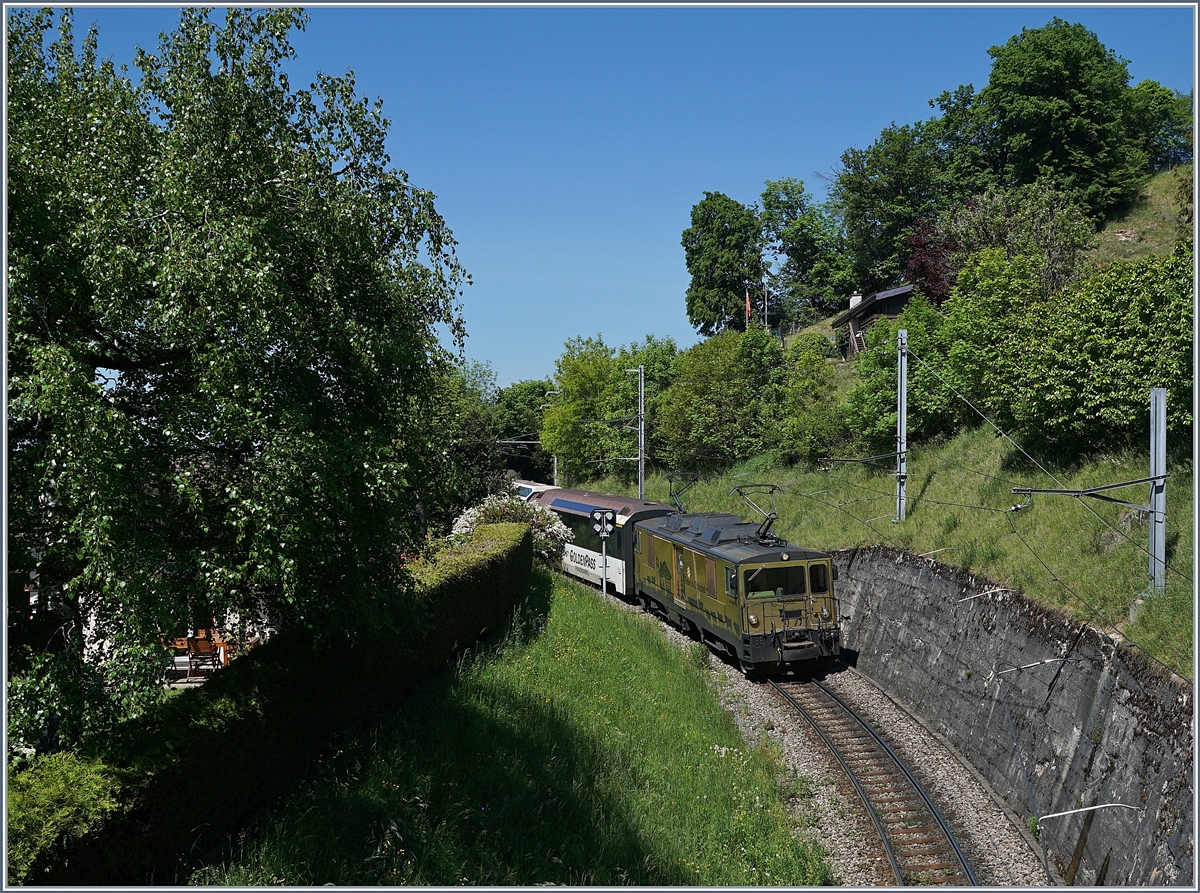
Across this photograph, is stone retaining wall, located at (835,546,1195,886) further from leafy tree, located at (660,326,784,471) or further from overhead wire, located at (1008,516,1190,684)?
leafy tree, located at (660,326,784,471)

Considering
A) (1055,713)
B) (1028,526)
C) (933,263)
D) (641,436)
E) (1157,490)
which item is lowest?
(1055,713)

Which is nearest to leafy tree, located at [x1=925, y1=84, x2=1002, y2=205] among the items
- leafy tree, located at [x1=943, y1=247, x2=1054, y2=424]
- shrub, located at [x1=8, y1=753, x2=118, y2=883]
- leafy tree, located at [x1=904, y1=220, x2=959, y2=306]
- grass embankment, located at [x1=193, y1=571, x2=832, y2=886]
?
leafy tree, located at [x1=904, y1=220, x2=959, y2=306]

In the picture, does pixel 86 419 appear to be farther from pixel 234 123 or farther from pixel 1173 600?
pixel 1173 600

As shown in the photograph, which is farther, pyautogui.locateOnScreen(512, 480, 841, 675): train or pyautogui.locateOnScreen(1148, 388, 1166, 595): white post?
pyautogui.locateOnScreen(512, 480, 841, 675): train

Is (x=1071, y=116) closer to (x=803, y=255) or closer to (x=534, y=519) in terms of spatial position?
(x=803, y=255)

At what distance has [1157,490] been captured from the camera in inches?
465

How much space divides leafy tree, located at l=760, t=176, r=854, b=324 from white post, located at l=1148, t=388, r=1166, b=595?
154 feet

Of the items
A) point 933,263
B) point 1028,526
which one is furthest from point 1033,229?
point 1028,526

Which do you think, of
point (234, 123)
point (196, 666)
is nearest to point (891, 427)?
point (196, 666)

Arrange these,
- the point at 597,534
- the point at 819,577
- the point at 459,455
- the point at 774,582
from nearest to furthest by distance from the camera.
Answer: the point at 459,455 → the point at 774,582 → the point at 819,577 → the point at 597,534

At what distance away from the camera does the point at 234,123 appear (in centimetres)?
872

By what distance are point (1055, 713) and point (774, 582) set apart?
6.36 m

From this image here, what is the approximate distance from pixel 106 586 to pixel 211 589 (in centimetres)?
105

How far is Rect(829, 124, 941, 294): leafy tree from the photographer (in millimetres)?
50375
